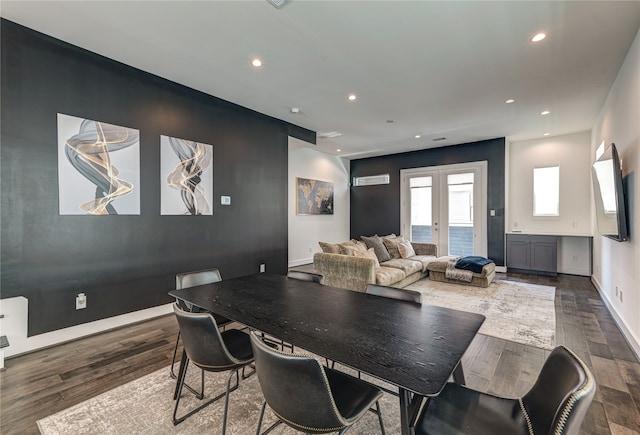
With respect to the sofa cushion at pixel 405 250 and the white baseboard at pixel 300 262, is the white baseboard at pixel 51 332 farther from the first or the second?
the sofa cushion at pixel 405 250

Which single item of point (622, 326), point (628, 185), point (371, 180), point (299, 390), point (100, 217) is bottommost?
point (622, 326)

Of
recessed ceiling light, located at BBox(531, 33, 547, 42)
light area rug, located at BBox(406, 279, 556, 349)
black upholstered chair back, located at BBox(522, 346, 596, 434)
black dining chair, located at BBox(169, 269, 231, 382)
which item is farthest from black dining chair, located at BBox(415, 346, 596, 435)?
recessed ceiling light, located at BBox(531, 33, 547, 42)

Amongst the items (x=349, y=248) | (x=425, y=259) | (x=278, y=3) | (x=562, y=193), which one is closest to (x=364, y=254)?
(x=349, y=248)

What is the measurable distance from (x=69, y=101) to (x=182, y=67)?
45.7 inches

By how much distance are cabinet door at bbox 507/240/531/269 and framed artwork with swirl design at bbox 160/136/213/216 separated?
20.1ft

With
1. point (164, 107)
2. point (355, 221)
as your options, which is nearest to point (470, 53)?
point (164, 107)

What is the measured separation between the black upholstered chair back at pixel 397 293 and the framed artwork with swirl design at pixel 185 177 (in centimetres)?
276

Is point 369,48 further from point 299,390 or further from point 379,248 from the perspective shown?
point 379,248

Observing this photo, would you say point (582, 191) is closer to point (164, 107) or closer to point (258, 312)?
point (258, 312)

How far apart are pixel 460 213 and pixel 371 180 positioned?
2.59 metres

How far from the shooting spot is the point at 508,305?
12.9ft

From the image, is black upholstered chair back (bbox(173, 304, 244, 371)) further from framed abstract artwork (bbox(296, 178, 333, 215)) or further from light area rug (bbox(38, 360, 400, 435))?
framed abstract artwork (bbox(296, 178, 333, 215))

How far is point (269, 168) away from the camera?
4828 mm

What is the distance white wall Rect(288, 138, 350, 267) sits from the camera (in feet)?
22.3
